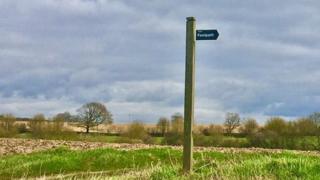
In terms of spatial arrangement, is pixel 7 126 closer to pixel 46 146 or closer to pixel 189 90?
pixel 46 146

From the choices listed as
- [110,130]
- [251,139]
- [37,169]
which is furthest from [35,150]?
[110,130]

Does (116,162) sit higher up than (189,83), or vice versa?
(189,83)

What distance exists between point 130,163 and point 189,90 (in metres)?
8.76

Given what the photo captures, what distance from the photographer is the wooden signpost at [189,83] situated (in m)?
13.4

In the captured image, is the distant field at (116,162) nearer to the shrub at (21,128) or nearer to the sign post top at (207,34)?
the sign post top at (207,34)

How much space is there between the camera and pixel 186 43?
13.6 m

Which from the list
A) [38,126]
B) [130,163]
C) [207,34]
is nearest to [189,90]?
[207,34]

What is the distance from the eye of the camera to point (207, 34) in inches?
520

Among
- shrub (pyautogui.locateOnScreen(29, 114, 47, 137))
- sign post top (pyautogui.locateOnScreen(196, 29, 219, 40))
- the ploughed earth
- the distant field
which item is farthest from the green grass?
shrub (pyautogui.locateOnScreen(29, 114, 47, 137))

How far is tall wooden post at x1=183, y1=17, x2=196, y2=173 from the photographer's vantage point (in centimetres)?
1337

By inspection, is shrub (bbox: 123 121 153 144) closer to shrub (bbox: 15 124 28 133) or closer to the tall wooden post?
shrub (bbox: 15 124 28 133)

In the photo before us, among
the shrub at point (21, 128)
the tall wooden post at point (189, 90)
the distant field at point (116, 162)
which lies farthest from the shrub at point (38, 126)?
the tall wooden post at point (189, 90)

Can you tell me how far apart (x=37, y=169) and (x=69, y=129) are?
2176 centimetres

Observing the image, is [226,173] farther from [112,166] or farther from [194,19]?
[112,166]
